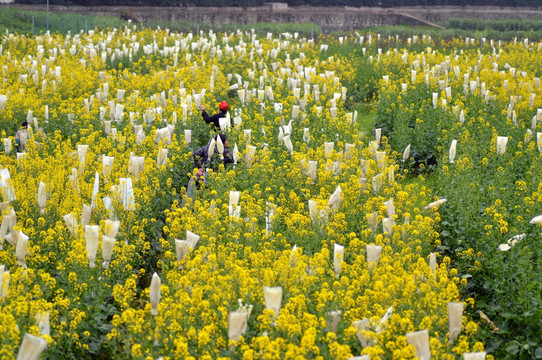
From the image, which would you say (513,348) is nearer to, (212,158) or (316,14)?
(212,158)

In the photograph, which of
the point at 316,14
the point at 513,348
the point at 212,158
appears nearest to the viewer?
the point at 513,348

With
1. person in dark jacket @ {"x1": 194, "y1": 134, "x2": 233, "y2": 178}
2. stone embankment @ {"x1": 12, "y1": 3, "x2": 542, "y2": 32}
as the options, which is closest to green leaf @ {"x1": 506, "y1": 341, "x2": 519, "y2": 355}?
person in dark jacket @ {"x1": 194, "y1": 134, "x2": 233, "y2": 178}

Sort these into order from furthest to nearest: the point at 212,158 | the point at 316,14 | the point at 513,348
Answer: the point at 316,14 < the point at 212,158 < the point at 513,348

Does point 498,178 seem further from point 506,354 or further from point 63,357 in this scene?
point 63,357

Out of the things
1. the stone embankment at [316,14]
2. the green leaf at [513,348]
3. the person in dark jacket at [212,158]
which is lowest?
the green leaf at [513,348]

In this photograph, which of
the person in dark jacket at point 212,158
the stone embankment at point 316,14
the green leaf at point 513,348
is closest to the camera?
the green leaf at point 513,348

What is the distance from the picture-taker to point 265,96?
1574cm

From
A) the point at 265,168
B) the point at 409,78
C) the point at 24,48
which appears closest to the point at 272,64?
the point at 409,78

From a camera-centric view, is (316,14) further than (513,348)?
Yes

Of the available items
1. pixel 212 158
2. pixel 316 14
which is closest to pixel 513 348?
pixel 212 158

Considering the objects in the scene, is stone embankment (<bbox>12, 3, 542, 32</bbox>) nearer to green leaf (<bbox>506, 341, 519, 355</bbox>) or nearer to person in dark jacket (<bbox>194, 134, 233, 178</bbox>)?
person in dark jacket (<bbox>194, 134, 233, 178</bbox>)

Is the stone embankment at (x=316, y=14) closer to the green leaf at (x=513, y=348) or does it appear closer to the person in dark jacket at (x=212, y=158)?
the person in dark jacket at (x=212, y=158)

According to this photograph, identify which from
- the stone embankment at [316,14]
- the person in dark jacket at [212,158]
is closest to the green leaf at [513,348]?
the person in dark jacket at [212,158]

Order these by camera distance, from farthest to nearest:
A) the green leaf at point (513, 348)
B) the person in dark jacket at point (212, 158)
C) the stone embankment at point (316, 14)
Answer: the stone embankment at point (316, 14), the person in dark jacket at point (212, 158), the green leaf at point (513, 348)
